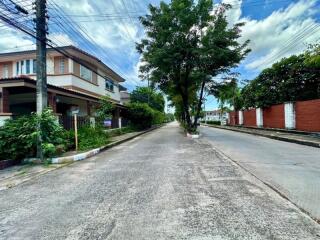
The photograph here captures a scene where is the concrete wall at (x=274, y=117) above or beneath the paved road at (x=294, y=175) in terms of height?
above

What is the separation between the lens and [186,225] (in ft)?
12.7

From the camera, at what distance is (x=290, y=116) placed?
862 inches

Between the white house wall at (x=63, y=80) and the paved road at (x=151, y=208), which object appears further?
the white house wall at (x=63, y=80)

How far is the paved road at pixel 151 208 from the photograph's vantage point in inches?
145

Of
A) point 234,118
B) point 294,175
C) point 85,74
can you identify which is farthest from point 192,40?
point 234,118

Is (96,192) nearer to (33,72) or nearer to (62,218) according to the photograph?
(62,218)

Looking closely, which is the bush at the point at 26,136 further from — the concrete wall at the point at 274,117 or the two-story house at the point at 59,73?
the concrete wall at the point at 274,117

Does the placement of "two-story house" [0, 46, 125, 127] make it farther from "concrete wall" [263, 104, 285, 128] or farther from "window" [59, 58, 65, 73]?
"concrete wall" [263, 104, 285, 128]

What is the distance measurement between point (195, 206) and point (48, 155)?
24.5ft

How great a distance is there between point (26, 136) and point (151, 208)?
7055mm

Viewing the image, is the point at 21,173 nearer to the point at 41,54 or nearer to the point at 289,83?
the point at 41,54

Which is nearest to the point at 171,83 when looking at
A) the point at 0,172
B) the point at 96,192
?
the point at 0,172

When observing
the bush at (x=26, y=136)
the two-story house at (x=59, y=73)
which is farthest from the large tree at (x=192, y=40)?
the bush at (x=26, y=136)

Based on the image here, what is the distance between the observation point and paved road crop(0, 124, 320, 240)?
368 centimetres
